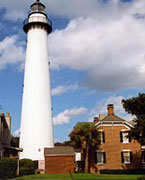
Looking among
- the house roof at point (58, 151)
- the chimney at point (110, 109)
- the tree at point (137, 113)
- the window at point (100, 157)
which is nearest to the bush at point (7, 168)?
the house roof at point (58, 151)

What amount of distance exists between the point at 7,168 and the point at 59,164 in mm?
8886

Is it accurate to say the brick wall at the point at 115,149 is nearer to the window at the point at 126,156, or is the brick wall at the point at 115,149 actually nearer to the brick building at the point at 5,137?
the window at the point at 126,156

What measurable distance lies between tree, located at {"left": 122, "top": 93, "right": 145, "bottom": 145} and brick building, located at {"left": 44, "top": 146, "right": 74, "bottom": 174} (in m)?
8.66

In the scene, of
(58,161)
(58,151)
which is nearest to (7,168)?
(58,161)

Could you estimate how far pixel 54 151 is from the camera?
1362 inches

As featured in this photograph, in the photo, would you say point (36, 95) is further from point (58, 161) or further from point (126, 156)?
point (126, 156)

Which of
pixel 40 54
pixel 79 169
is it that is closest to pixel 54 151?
pixel 79 169

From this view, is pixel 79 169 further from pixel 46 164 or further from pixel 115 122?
pixel 115 122

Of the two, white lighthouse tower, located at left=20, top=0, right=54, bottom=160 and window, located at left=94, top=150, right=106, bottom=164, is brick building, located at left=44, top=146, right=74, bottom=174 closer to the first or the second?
white lighthouse tower, located at left=20, top=0, right=54, bottom=160

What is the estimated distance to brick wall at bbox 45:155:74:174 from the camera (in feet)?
111

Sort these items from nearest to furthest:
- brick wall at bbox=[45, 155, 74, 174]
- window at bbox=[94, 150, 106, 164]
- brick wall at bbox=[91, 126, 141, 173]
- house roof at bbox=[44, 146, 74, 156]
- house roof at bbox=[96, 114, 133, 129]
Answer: brick wall at bbox=[45, 155, 74, 174] < house roof at bbox=[44, 146, 74, 156] < brick wall at bbox=[91, 126, 141, 173] < window at bbox=[94, 150, 106, 164] < house roof at bbox=[96, 114, 133, 129]

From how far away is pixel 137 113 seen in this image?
33906 millimetres

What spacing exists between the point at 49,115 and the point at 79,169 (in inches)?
334

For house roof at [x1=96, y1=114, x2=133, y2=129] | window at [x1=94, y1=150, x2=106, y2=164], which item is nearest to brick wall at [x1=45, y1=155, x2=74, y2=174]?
window at [x1=94, y1=150, x2=106, y2=164]
